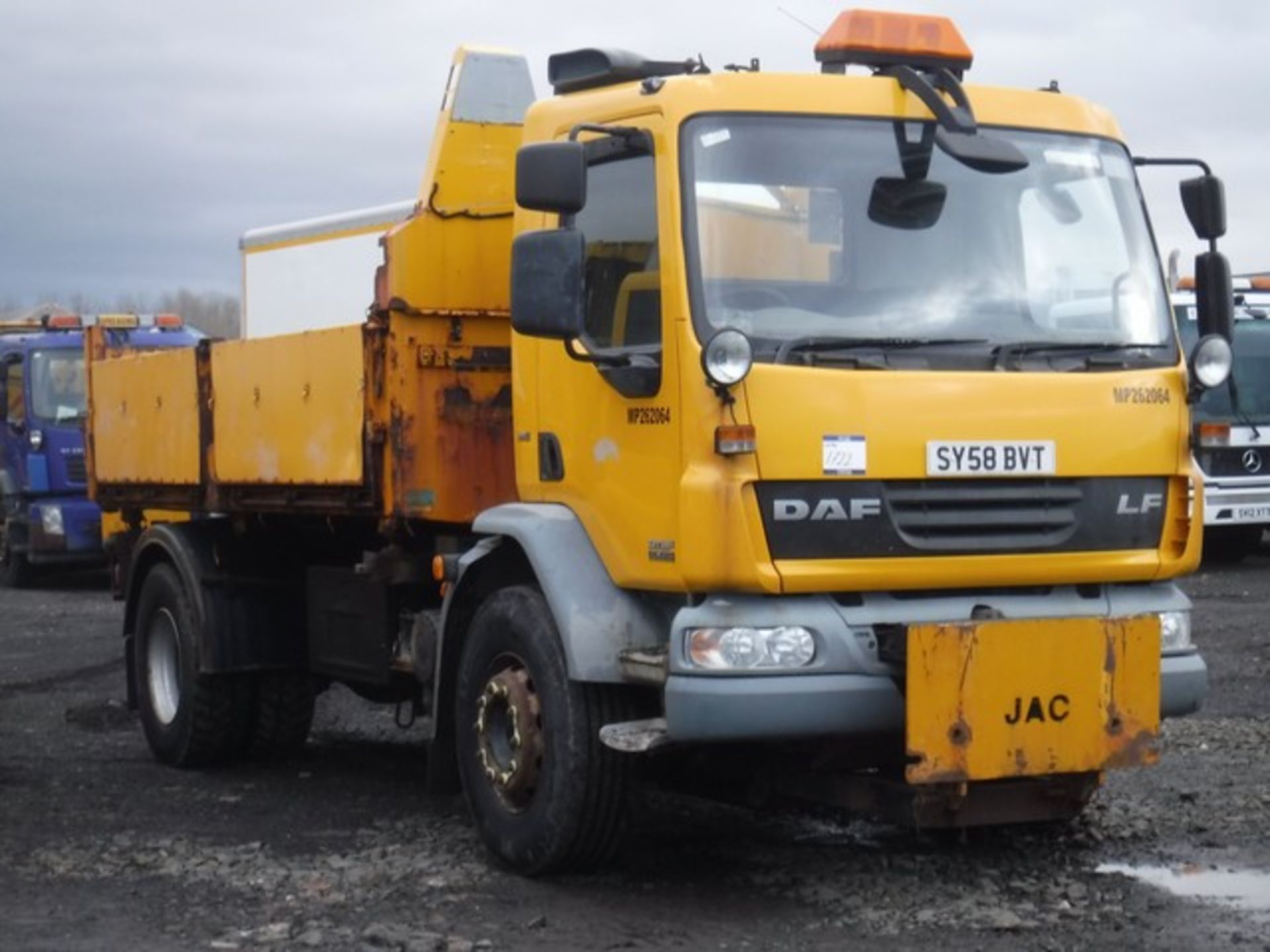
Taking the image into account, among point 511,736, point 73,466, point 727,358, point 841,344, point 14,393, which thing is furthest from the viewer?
point 14,393

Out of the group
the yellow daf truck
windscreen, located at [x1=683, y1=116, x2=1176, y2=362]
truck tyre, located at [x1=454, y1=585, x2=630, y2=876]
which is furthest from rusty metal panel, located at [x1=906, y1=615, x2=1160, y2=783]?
truck tyre, located at [x1=454, y1=585, x2=630, y2=876]

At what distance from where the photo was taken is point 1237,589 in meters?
18.2

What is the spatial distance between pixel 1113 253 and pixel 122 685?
27.3ft

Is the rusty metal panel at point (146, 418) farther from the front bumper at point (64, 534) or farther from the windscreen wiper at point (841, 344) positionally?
the front bumper at point (64, 534)

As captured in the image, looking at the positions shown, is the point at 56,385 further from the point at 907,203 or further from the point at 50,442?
the point at 907,203

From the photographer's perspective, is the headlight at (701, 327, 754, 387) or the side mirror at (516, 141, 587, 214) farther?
the side mirror at (516, 141, 587, 214)

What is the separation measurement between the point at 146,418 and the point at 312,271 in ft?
3.82

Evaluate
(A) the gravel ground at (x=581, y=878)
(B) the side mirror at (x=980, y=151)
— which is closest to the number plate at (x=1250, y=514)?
(A) the gravel ground at (x=581, y=878)

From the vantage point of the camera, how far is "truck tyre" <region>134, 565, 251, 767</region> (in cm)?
1059

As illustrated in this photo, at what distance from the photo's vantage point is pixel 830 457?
7012mm

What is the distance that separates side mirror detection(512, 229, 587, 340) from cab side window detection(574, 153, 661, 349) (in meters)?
0.19

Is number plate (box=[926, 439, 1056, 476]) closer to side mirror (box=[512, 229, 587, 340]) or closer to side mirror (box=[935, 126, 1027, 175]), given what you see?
side mirror (box=[935, 126, 1027, 175])

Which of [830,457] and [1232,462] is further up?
[830,457]

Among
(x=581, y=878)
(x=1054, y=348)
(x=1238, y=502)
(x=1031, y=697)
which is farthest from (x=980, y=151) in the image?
(x=1238, y=502)
